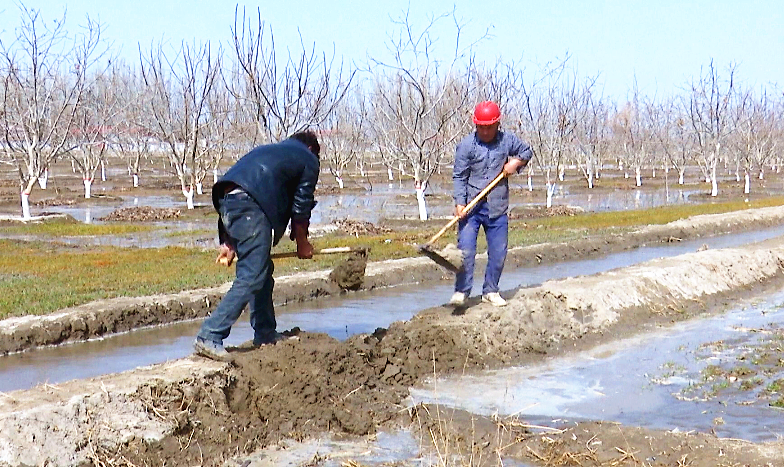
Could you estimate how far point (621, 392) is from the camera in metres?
5.91

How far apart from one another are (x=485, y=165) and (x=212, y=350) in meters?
2.72

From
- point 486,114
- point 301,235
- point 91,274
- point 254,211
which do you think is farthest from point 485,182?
point 91,274

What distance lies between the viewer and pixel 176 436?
187 inches

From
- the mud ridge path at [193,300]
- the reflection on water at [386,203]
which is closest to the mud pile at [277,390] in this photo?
the mud ridge path at [193,300]

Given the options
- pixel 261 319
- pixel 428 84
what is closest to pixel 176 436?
pixel 261 319

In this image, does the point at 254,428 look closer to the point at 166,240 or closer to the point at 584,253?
the point at 584,253

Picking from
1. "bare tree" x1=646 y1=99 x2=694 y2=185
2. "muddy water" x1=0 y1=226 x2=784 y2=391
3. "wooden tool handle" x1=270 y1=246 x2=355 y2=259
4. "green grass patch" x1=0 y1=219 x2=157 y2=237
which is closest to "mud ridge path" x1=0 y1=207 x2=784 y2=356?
"muddy water" x1=0 y1=226 x2=784 y2=391

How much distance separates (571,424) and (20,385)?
415cm

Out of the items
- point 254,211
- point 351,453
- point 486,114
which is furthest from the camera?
point 486,114

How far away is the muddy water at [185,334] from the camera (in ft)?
23.3

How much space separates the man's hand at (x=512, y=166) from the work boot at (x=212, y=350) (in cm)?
266

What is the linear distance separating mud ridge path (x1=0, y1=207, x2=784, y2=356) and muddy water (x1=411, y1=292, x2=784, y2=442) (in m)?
3.86

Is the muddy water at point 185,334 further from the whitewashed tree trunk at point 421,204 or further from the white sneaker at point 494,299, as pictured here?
the whitewashed tree trunk at point 421,204

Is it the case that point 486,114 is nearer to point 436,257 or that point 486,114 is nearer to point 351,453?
point 436,257
